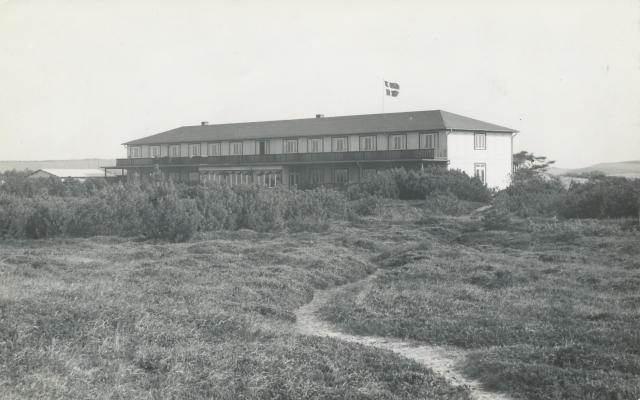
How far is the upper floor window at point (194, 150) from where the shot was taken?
206ft

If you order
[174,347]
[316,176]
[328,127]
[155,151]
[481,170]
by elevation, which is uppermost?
[328,127]

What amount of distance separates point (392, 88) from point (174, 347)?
4274 cm

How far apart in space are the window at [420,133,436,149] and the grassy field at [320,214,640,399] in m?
25.4

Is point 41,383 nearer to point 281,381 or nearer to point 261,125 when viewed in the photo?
point 281,381

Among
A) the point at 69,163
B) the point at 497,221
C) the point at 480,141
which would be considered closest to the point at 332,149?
the point at 480,141

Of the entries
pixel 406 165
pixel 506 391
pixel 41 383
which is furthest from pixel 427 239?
pixel 406 165

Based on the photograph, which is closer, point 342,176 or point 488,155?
point 488,155

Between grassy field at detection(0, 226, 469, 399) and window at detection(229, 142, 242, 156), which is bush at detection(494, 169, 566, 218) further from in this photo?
window at detection(229, 142, 242, 156)

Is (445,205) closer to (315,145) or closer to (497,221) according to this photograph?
(497,221)

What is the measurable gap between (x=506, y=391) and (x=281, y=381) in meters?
3.16

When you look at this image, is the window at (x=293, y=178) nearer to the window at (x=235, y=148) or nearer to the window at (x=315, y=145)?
the window at (x=315, y=145)

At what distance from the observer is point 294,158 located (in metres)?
53.7

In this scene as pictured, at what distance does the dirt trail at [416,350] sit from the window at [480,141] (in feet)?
127

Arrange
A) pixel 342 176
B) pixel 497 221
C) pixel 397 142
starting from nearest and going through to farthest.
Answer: pixel 497 221
pixel 397 142
pixel 342 176
